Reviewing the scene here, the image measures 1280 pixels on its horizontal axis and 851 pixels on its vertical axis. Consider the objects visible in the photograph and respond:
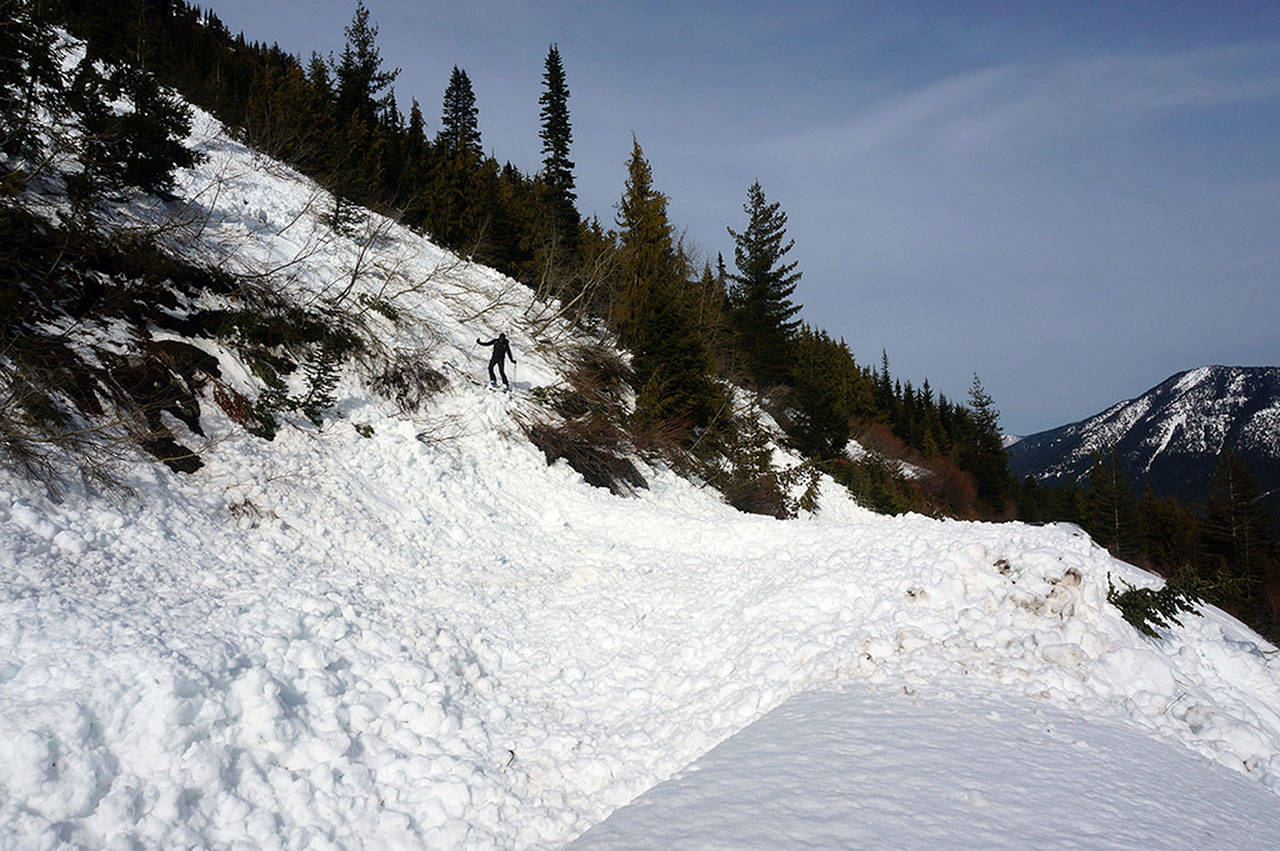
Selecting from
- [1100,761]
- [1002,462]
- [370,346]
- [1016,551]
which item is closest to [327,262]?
[370,346]

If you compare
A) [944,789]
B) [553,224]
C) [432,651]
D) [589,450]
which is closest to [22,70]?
[432,651]

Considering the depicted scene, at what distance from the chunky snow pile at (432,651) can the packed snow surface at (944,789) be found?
608mm

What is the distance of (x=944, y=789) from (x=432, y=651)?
4921mm

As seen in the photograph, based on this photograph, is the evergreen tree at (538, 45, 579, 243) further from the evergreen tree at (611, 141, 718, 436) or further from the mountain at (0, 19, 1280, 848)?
the mountain at (0, 19, 1280, 848)

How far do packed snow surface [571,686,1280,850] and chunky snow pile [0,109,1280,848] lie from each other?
608 mm

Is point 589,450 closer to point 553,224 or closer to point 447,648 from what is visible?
point 447,648

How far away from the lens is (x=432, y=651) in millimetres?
6020

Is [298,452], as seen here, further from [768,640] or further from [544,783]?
[768,640]

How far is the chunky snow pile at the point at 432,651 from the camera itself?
3666 millimetres

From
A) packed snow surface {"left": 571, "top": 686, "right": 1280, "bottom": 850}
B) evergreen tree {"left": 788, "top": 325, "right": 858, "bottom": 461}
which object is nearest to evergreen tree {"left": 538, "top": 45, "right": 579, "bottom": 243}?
evergreen tree {"left": 788, "top": 325, "right": 858, "bottom": 461}

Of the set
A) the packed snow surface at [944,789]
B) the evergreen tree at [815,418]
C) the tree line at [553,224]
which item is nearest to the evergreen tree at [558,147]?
the tree line at [553,224]

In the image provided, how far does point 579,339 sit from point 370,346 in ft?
34.8

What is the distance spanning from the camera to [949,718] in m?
4.19

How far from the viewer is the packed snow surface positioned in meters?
2.71
